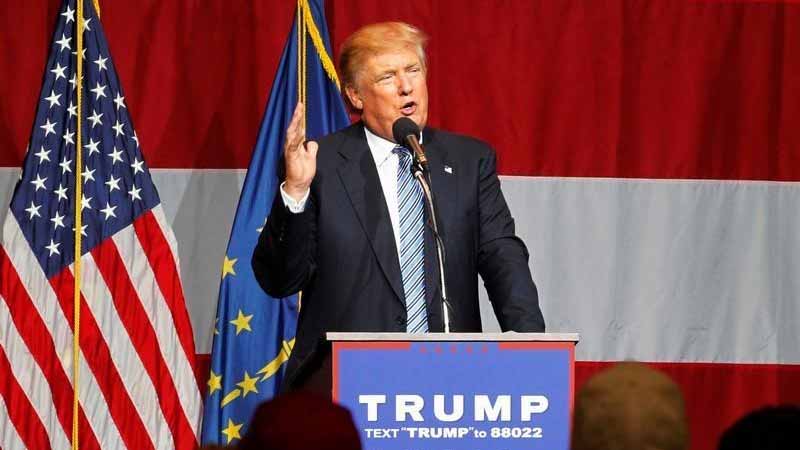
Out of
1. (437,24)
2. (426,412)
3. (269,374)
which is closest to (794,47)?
(437,24)

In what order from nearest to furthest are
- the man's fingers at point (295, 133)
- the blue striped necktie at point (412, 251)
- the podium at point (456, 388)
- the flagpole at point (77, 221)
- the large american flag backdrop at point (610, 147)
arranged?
1. the podium at point (456, 388)
2. the man's fingers at point (295, 133)
3. the blue striped necktie at point (412, 251)
4. the flagpole at point (77, 221)
5. the large american flag backdrop at point (610, 147)

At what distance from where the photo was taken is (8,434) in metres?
4.75

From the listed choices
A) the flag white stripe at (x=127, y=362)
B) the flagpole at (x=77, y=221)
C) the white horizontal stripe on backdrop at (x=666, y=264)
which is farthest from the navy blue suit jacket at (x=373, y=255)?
the white horizontal stripe on backdrop at (x=666, y=264)

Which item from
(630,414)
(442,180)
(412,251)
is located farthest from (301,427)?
(442,180)

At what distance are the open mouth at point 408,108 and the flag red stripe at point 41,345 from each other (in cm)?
172

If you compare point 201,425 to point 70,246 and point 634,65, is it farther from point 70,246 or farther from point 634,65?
point 634,65

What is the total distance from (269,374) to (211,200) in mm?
848

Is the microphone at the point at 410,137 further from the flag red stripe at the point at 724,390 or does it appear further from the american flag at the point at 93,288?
the flag red stripe at the point at 724,390

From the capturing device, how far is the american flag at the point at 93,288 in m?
4.71

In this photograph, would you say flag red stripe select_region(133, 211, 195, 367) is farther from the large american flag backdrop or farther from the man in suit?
the man in suit

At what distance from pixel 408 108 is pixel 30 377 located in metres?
1.91

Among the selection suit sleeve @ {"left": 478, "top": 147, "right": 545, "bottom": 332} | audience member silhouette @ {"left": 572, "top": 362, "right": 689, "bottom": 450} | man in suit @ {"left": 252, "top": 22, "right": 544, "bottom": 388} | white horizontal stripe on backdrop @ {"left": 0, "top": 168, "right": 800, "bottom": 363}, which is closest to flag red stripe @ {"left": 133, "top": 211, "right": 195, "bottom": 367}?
white horizontal stripe on backdrop @ {"left": 0, "top": 168, "right": 800, "bottom": 363}

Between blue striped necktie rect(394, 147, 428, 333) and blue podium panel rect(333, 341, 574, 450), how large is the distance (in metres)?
0.56

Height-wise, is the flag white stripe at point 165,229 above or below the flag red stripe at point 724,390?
above
